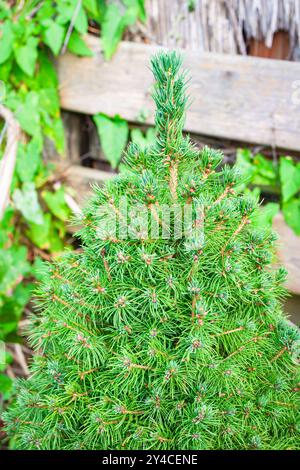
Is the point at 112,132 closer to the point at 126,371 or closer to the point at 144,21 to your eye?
the point at 144,21

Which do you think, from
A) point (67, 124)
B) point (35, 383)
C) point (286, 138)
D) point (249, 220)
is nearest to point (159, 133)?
point (249, 220)

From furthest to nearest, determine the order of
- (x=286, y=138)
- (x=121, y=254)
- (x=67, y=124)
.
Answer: (x=67, y=124) → (x=286, y=138) → (x=121, y=254)

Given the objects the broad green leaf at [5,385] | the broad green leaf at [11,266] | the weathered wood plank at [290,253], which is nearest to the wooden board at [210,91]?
the weathered wood plank at [290,253]

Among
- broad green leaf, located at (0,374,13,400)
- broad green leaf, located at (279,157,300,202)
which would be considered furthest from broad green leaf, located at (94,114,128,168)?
broad green leaf, located at (0,374,13,400)

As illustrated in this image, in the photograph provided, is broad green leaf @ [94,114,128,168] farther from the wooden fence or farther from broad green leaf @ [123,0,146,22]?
broad green leaf @ [123,0,146,22]

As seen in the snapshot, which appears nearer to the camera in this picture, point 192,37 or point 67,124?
point 192,37

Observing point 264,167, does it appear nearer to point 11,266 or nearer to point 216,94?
point 216,94

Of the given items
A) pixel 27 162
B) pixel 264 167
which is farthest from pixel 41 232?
pixel 264 167
